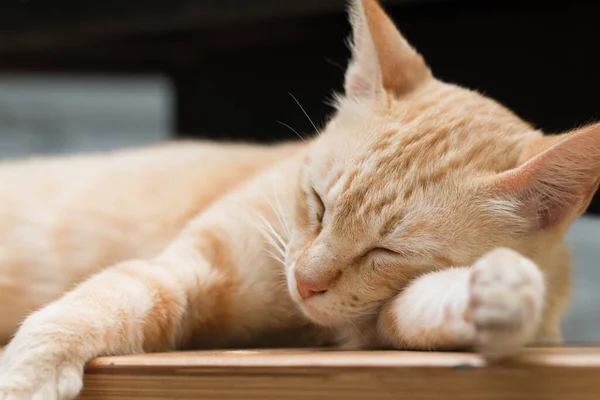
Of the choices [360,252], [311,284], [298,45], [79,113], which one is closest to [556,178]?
[360,252]

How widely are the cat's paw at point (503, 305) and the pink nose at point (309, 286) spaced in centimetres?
34

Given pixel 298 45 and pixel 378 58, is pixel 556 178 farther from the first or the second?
pixel 298 45

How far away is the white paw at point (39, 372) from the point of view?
103 centimetres

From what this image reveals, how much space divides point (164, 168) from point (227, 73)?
840 millimetres

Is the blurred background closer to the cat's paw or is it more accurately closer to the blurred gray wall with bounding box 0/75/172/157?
the blurred gray wall with bounding box 0/75/172/157

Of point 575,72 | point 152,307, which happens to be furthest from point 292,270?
point 575,72

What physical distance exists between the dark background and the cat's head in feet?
2.93

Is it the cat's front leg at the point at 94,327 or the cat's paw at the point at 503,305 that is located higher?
the cat's paw at the point at 503,305

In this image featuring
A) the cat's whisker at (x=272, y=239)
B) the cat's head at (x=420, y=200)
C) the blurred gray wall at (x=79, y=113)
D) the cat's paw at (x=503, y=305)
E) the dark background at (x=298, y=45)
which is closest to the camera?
the cat's paw at (x=503, y=305)

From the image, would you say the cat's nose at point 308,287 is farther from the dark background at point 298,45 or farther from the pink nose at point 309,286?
the dark background at point 298,45

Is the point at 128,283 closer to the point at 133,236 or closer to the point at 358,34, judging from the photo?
the point at 133,236

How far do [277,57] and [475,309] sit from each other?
6.19 feet

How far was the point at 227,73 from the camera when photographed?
2762 millimetres

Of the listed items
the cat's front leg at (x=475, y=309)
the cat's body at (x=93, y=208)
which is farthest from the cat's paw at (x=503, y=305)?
the cat's body at (x=93, y=208)
